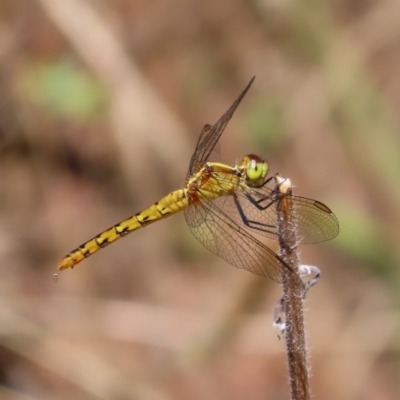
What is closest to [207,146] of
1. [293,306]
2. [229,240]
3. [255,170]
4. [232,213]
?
[255,170]

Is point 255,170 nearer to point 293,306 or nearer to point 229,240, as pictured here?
point 229,240

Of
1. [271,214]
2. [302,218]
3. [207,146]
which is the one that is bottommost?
[302,218]

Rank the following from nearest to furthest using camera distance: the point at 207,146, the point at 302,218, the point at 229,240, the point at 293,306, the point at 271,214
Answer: the point at 293,306 < the point at 302,218 < the point at 271,214 < the point at 229,240 < the point at 207,146

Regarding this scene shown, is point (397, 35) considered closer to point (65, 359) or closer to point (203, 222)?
point (203, 222)

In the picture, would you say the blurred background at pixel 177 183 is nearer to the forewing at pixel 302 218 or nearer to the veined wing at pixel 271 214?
the veined wing at pixel 271 214

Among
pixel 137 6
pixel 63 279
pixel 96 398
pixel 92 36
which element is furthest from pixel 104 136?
pixel 96 398

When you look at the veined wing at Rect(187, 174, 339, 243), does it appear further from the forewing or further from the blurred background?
the blurred background

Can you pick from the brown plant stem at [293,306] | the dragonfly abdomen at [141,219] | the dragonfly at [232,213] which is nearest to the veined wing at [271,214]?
the dragonfly at [232,213]
